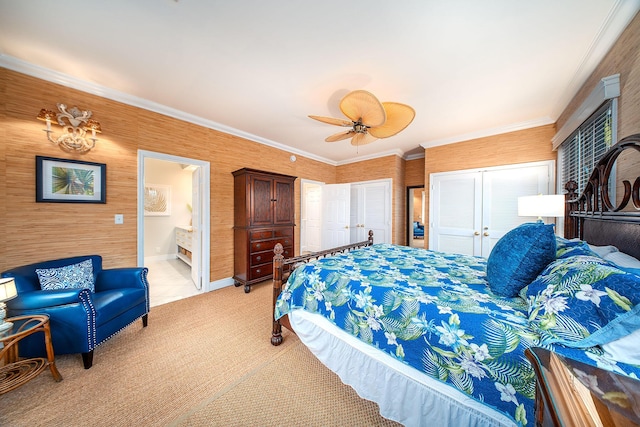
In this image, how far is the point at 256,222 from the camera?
11.0ft

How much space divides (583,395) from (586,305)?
1.80ft

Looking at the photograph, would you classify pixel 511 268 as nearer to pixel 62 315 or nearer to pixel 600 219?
pixel 600 219

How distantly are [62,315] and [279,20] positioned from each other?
9.22 feet

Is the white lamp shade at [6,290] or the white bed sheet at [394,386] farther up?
the white lamp shade at [6,290]

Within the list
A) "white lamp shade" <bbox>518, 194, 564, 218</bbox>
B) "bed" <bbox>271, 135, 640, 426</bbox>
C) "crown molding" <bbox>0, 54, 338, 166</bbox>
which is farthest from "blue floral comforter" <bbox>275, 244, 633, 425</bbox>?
"crown molding" <bbox>0, 54, 338, 166</bbox>

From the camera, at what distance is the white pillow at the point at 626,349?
652mm

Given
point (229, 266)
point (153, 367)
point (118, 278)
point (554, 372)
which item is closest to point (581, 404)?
point (554, 372)

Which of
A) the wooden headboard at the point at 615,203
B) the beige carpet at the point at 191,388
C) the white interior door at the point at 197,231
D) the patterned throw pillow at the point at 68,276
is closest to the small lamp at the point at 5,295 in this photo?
the patterned throw pillow at the point at 68,276

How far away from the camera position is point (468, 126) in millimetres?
3314

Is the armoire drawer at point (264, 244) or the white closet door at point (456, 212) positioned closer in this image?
the armoire drawer at point (264, 244)

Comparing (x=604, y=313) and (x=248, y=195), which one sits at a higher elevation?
(x=248, y=195)

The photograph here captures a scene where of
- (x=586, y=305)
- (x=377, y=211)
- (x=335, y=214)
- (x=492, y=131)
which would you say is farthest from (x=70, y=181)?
(x=492, y=131)

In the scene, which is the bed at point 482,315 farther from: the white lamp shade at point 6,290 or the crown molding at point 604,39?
the white lamp shade at point 6,290

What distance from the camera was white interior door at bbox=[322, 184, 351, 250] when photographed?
5039 millimetres
